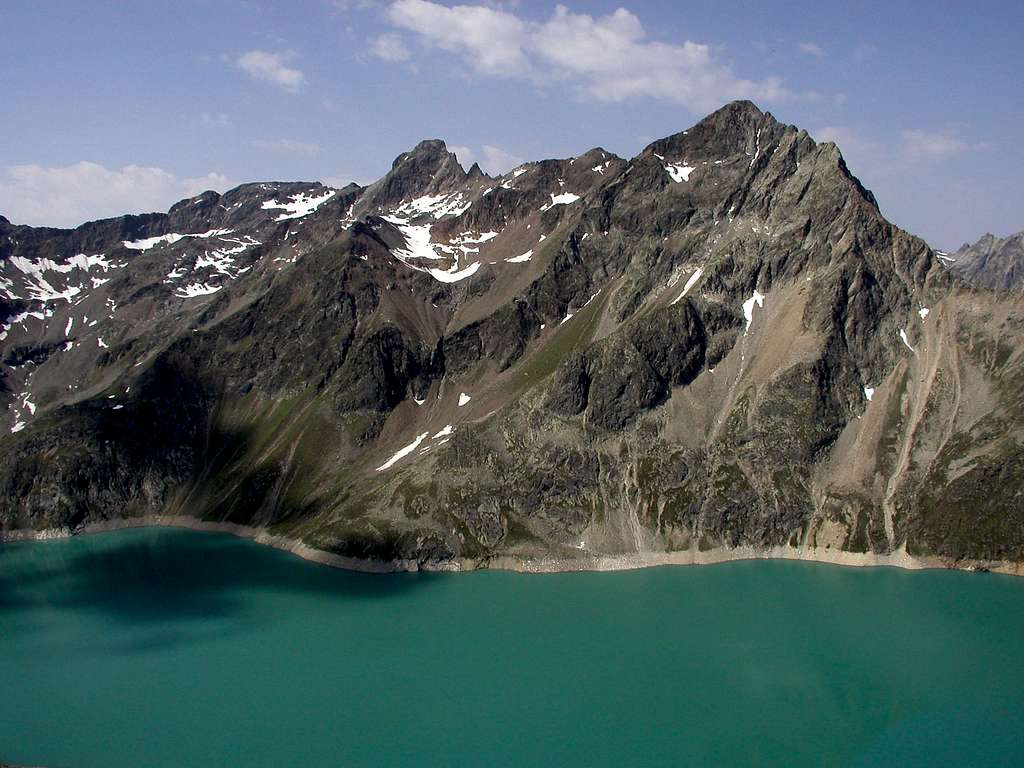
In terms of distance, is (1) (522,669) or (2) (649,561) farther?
(2) (649,561)

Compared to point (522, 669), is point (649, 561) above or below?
above

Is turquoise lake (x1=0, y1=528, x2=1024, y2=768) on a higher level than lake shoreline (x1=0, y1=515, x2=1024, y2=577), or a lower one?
lower

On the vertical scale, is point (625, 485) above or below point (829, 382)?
below

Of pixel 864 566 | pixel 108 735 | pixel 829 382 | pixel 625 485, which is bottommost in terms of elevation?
pixel 108 735

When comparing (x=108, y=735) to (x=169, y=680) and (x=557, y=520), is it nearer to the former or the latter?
(x=169, y=680)

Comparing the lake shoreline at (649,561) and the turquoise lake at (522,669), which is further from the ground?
the lake shoreline at (649,561)

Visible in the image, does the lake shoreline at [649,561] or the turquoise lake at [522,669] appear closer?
the turquoise lake at [522,669]

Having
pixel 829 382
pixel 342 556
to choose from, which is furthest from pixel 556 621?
pixel 829 382

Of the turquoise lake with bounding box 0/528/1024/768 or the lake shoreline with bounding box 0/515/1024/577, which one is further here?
the lake shoreline with bounding box 0/515/1024/577
